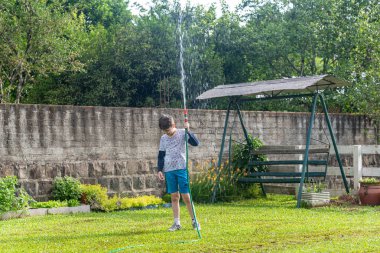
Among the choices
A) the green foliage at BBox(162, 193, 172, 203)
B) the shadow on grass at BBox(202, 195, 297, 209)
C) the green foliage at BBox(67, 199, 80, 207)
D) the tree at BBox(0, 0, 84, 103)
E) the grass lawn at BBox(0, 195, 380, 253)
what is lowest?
the shadow on grass at BBox(202, 195, 297, 209)

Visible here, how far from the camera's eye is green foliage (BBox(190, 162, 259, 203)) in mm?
14203

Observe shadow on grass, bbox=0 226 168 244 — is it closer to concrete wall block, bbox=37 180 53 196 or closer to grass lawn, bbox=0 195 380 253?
grass lawn, bbox=0 195 380 253

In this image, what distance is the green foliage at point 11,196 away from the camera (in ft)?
36.7

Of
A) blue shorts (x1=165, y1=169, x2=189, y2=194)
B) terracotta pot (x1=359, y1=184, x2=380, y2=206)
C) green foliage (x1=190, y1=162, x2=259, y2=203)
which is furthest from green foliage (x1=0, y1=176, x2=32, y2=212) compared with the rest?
terracotta pot (x1=359, y1=184, x2=380, y2=206)

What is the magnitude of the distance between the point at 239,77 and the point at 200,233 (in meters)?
15.6

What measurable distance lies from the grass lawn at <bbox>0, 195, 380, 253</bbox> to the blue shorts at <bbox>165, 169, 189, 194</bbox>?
59cm

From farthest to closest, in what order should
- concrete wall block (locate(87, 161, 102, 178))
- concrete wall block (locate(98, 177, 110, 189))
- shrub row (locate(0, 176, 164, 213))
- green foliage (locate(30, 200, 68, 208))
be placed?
concrete wall block (locate(98, 177, 110, 189)), concrete wall block (locate(87, 161, 102, 178)), green foliage (locate(30, 200, 68, 208)), shrub row (locate(0, 176, 164, 213))

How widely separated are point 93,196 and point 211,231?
421cm

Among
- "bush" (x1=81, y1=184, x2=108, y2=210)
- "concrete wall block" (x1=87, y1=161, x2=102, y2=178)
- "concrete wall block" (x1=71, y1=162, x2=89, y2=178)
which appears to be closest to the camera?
"bush" (x1=81, y1=184, x2=108, y2=210)

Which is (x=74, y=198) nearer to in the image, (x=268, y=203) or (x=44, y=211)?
(x=44, y=211)

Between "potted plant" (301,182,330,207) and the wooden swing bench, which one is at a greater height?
the wooden swing bench

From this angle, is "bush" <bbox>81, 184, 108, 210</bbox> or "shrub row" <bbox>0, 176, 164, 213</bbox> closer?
"shrub row" <bbox>0, 176, 164, 213</bbox>

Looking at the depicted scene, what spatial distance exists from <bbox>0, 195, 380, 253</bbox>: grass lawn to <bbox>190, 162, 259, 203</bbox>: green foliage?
1.49 metres

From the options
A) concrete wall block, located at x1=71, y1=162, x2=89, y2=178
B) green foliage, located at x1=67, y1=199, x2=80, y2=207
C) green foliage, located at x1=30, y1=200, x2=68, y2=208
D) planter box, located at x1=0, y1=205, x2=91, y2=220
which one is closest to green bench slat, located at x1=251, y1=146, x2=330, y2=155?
concrete wall block, located at x1=71, y1=162, x2=89, y2=178
